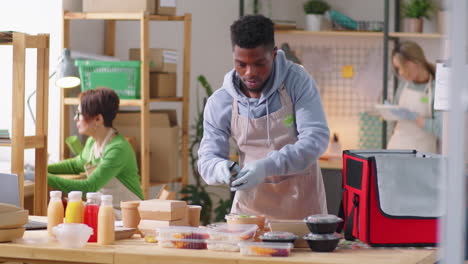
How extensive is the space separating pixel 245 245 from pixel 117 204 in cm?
188

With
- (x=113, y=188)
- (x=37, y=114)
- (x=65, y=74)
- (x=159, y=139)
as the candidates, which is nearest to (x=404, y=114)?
(x=159, y=139)

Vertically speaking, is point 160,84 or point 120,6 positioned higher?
point 120,6

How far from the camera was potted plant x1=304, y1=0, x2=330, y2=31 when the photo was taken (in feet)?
19.6

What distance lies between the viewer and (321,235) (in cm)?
258

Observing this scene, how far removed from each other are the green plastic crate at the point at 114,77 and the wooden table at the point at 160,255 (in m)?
2.37

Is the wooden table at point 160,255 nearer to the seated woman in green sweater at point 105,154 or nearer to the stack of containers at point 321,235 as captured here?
the stack of containers at point 321,235

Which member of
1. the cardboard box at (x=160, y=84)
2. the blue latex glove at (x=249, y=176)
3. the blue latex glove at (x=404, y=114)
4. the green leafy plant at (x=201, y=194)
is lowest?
the green leafy plant at (x=201, y=194)

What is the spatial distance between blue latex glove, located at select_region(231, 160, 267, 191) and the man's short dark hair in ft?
1.38

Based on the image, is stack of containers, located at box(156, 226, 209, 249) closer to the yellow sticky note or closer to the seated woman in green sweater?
the seated woman in green sweater

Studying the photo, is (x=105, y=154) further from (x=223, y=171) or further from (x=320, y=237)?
(x=320, y=237)

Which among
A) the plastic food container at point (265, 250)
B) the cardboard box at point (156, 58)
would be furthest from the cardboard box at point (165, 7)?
the plastic food container at point (265, 250)

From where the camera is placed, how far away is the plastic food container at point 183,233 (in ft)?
8.57

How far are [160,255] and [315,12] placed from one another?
3767mm

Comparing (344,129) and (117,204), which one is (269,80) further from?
(344,129)
